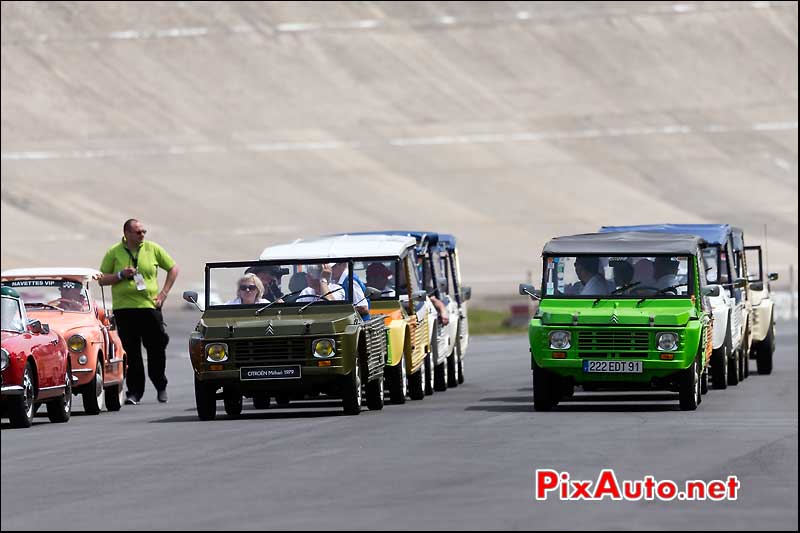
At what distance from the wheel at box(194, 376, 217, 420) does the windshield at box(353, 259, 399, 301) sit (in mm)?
3989

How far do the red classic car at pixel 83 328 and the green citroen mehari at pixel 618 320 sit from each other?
16.3 ft

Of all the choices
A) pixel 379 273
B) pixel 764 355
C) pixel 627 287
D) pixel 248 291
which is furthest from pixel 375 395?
pixel 764 355

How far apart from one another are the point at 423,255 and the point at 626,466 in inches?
493

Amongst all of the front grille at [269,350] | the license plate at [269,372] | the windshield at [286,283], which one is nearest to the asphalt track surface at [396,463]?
the license plate at [269,372]

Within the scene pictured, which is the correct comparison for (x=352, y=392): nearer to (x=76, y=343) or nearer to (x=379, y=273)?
(x=76, y=343)

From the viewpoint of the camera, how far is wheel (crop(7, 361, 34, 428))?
20.1 metres

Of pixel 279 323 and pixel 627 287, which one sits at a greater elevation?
pixel 627 287

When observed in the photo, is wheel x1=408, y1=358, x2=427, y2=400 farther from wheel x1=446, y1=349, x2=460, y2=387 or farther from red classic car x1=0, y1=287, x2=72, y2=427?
red classic car x1=0, y1=287, x2=72, y2=427

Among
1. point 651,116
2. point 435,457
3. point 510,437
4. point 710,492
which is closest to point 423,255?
point 510,437

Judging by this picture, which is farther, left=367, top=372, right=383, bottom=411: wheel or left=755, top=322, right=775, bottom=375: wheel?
left=755, top=322, right=775, bottom=375: wheel

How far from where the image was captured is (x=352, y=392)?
21.2 meters

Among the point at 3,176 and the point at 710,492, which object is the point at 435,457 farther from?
the point at 3,176

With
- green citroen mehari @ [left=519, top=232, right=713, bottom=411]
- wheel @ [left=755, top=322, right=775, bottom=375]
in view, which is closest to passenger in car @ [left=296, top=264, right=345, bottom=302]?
green citroen mehari @ [left=519, top=232, right=713, bottom=411]

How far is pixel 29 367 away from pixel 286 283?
3.18 metres
